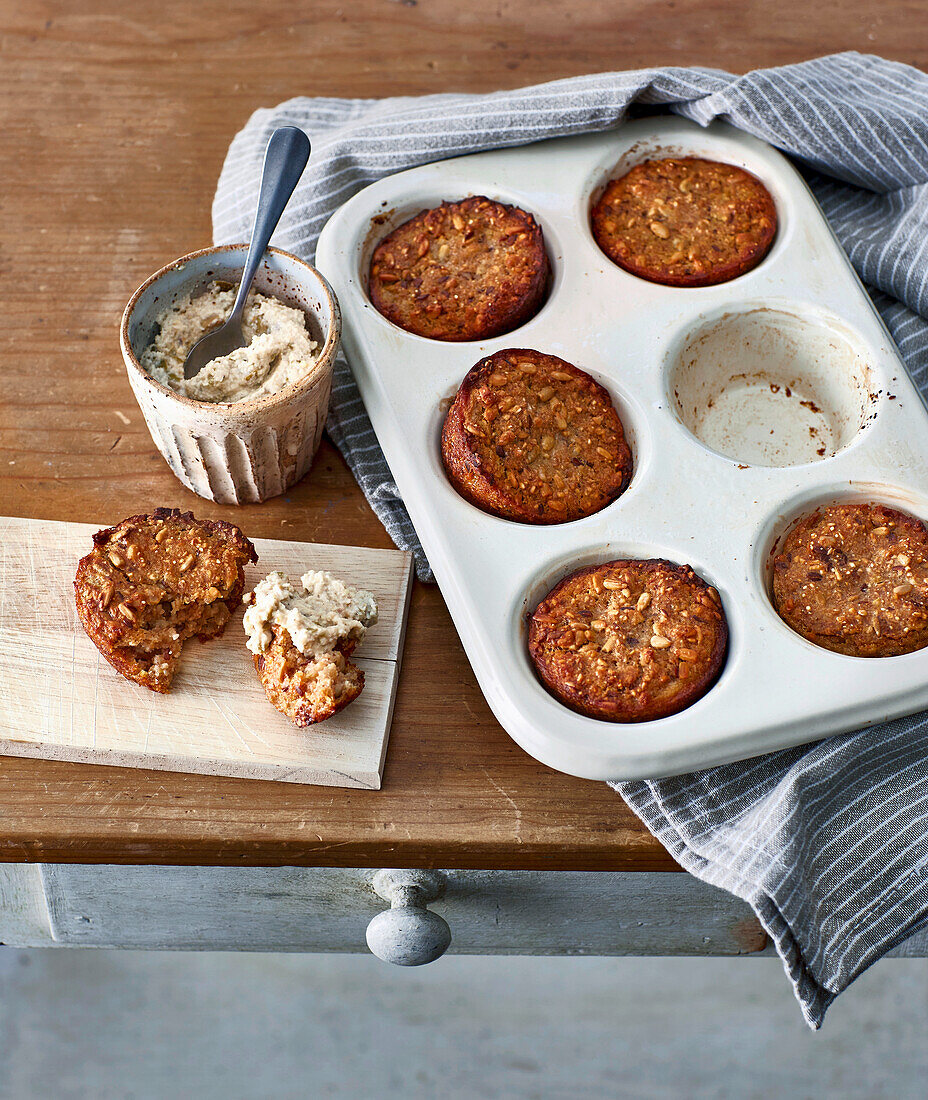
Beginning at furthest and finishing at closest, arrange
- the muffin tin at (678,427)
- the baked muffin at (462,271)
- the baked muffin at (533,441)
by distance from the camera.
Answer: the baked muffin at (462,271)
the baked muffin at (533,441)
the muffin tin at (678,427)

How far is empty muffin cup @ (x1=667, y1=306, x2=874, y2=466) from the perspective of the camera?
1.40 meters

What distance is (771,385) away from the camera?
149cm

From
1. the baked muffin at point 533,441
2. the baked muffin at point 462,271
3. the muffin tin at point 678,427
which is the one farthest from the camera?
the baked muffin at point 462,271

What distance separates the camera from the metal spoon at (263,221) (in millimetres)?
1279

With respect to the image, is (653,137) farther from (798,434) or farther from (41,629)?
(41,629)

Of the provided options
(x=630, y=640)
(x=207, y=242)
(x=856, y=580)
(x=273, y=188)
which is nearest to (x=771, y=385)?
(x=856, y=580)

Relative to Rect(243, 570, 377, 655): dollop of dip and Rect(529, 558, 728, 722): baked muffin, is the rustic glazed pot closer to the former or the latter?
Rect(243, 570, 377, 655): dollop of dip

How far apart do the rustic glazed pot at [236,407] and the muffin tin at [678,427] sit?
0.28 ft

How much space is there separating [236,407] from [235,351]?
4.4 inches

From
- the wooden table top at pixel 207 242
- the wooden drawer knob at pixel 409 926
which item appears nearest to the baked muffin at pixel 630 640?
the wooden table top at pixel 207 242

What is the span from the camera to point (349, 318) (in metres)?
1.35

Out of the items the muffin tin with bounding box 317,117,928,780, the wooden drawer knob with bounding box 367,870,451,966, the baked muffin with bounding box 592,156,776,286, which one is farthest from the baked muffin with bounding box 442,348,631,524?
the wooden drawer knob with bounding box 367,870,451,966

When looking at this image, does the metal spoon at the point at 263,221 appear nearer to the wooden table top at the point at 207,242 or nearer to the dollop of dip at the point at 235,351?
the dollop of dip at the point at 235,351

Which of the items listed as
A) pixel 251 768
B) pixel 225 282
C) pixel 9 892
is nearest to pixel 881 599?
pixel 251 768
